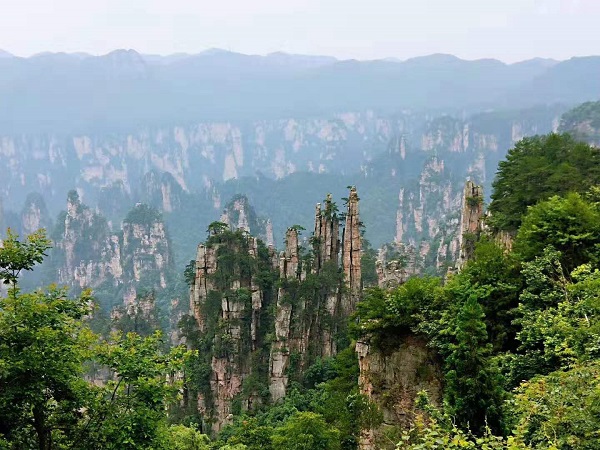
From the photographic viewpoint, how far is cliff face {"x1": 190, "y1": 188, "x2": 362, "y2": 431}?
33.4m

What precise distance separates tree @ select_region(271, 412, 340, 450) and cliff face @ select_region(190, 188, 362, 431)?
17.6 m

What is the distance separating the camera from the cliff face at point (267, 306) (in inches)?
1316

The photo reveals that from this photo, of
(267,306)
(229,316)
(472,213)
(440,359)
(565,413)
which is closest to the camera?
(565,413)

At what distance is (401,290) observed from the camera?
1445cm

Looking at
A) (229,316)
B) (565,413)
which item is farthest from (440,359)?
(229,316)

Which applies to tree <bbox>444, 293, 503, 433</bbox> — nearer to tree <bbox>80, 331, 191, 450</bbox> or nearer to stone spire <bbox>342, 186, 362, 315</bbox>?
tree <bbox>80, 331, 191, 450</bbox>

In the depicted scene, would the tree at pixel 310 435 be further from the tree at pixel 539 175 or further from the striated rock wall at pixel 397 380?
the tree at pixel 539 175

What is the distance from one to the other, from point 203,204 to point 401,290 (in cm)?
14105

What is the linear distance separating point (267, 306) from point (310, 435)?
74.0ft

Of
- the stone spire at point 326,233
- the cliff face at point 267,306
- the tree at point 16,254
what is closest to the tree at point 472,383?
the tree at point 16,254

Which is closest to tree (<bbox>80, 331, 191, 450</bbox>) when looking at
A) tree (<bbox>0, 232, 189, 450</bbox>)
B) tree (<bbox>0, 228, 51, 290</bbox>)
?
tree (<bbox>0, 232, 189, 450</bbox>)

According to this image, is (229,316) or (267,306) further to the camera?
(267,306)

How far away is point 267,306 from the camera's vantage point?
1446 inches

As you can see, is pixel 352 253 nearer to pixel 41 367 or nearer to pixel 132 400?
pixel 132 400
